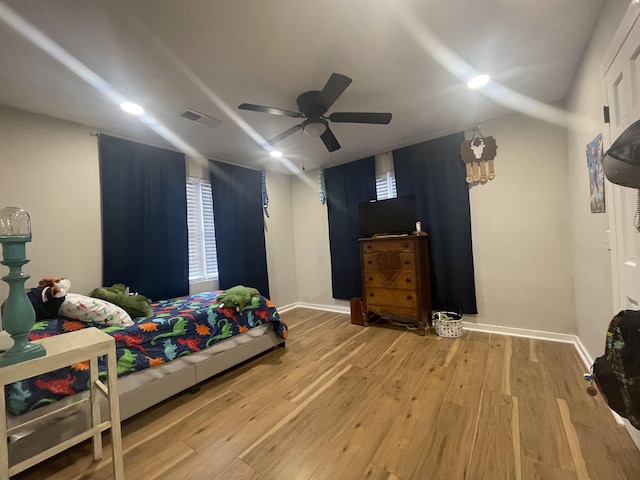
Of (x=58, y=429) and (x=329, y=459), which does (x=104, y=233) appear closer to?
(x=58, y=429)

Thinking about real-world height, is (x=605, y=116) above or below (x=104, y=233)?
above

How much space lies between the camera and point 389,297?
3230 millimetres

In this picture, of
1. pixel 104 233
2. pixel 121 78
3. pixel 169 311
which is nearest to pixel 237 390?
pixel 169 311

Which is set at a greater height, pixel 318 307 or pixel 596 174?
pixel 596 174

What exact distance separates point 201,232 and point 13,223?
97.5 inches

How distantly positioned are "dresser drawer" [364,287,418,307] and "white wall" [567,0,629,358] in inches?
56.9

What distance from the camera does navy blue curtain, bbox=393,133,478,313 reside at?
3072 millimetres

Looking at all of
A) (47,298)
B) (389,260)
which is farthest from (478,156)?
(47,298)

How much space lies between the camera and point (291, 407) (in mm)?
1858

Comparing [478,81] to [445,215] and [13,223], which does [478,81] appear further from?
[13,223]

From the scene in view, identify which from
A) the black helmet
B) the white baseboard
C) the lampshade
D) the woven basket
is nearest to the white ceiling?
the lampshade

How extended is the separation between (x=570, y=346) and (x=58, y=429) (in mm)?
4089

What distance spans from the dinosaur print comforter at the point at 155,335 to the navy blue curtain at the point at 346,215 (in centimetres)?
153

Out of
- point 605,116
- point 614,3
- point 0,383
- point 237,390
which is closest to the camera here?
point 0,383
